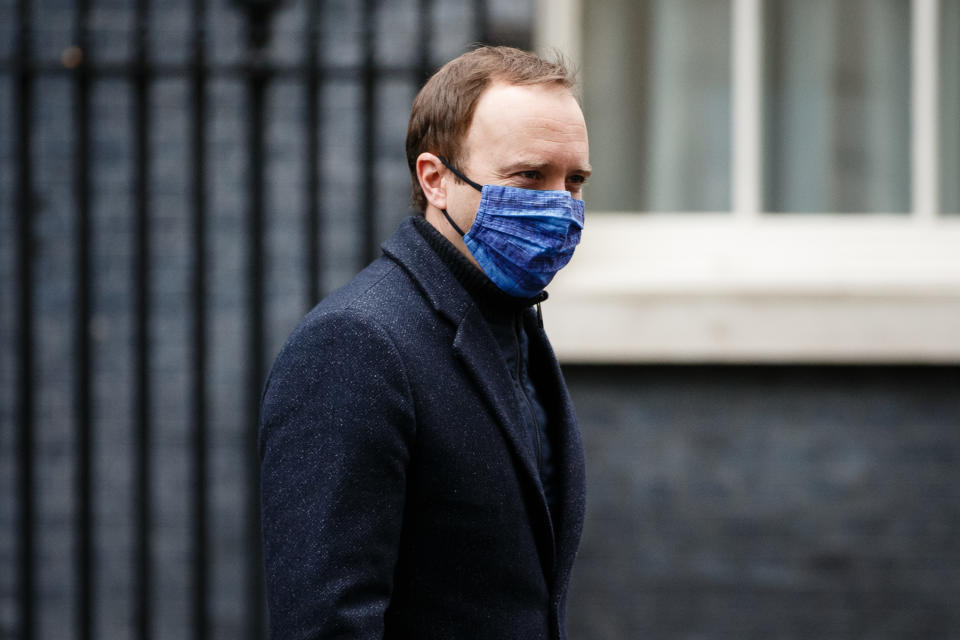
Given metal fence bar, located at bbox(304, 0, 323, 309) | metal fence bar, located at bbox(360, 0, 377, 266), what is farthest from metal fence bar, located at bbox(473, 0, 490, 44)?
metal fence bar, located at bbox(304, 0, 323, 309)

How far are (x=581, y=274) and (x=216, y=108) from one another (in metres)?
1.66

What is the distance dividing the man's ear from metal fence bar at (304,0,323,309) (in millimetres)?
2097

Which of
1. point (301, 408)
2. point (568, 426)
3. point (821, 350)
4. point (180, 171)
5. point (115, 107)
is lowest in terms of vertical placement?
point (821, 350)

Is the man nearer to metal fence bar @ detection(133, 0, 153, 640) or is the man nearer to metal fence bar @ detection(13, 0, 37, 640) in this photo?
metal fence bar @ detection(133, 0, 153, 640)

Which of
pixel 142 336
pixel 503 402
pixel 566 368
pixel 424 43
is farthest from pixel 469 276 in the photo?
pixel 566 368

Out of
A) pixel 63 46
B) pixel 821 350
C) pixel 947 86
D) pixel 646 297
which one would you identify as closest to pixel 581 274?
pixel 646 297

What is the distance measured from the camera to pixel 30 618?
3912mm

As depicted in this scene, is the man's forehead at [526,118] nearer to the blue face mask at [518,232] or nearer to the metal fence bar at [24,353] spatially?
the blue face mask at [518,232]

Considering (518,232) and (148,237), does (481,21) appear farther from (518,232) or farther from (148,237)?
(518,232)

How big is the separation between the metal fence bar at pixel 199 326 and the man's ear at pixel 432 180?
2.28 m

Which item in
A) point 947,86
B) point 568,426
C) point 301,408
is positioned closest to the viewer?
point 301,408

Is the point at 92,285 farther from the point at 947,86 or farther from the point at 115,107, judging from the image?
the point at 947,86

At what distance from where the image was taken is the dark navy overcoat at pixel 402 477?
1.45m

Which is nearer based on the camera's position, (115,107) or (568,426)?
(568,426)
